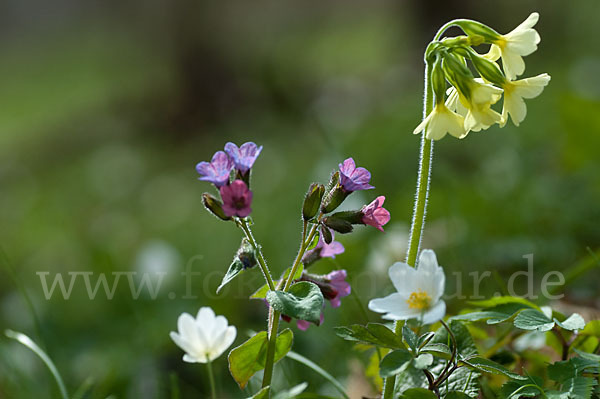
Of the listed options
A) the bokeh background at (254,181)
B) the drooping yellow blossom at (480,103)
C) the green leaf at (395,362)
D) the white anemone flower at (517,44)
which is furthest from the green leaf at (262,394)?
the white anemone flower at (517,44)

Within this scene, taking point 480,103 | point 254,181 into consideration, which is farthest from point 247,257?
point 254,181

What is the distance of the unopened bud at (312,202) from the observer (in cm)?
105

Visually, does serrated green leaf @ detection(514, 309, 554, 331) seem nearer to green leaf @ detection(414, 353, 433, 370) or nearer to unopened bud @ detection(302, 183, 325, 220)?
green leaf @ detection(414, 353, 433, 370)

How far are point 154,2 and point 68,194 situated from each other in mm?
2859

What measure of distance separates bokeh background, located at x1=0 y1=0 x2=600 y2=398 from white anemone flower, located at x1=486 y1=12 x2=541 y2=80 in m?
0.55

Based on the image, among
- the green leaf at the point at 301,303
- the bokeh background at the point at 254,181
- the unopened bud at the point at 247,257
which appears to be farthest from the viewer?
the bokeh background at the point at 254,181

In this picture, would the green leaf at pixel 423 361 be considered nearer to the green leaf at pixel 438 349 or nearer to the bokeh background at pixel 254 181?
the green leaf at pixel 438 349

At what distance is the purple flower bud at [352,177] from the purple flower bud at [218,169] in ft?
A: 0.64

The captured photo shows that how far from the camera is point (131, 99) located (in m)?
8.70

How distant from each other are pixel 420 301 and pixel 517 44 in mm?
459

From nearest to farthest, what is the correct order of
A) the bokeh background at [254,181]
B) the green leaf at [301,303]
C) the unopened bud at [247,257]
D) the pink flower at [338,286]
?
1. the green leaf at [301,303]
2. the unopened bud at [247,257]
3. the pink flower at [338,286]
4. the bokeh background at [254,181]

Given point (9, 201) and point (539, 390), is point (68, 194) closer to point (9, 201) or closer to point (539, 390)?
point (9, 201)

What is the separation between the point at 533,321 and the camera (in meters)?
1.03

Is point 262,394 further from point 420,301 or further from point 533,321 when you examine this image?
point 533,321
